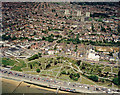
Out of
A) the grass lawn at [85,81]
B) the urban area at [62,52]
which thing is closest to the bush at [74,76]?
the urban area at [62,52]

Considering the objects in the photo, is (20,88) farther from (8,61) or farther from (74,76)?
(8,61)

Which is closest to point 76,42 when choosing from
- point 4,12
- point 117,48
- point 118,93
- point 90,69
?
point 117,48

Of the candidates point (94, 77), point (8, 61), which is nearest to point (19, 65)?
point (8, 61)

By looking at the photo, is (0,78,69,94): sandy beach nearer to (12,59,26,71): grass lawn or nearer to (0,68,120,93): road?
(0,68,120,93): road

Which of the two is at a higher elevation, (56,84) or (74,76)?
(74,76)

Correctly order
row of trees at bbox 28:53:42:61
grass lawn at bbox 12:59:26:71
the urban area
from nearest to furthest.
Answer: the urban area
grass lawn at bbox 12:59:26:71
row of trees at bbox 28:53:42:61

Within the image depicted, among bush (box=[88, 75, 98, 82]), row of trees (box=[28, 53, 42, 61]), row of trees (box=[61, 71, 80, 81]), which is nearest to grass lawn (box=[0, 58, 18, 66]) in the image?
row of trees (box=[28, 53, 42, 61])

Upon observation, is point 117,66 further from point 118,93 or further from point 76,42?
point 76,42
